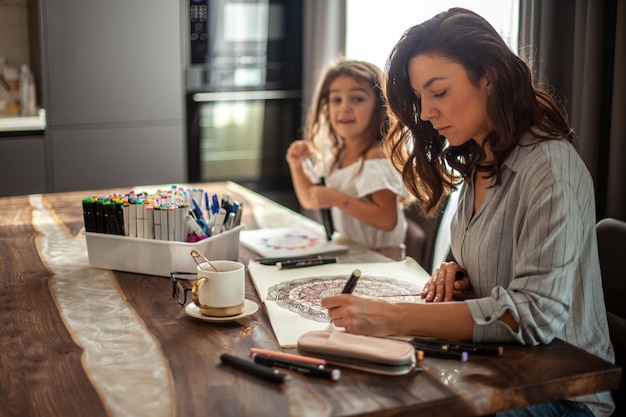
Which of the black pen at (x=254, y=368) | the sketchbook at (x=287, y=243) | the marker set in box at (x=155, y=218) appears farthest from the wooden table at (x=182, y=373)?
the sketchbook at (x=287, y=243)

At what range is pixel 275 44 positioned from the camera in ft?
14.0

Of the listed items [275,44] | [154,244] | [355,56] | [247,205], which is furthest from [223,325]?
[275,44]

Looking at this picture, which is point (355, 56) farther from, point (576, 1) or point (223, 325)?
point (223, 325)

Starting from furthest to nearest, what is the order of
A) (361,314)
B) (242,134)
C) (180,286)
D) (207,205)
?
(242,134), (207,205), (180,286), (361,314)

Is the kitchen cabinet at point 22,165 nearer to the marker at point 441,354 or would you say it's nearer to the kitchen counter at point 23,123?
the kitchen counter at point 23,123

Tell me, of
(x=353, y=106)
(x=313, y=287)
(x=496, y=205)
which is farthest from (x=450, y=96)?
(x=353, y=106)

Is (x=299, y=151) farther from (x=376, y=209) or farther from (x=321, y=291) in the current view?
(x=321, y=291)

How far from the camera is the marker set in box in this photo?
66.2 inches

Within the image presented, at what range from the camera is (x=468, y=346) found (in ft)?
4.02

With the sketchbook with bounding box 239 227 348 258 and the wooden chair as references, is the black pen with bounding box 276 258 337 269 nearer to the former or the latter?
the sketchbook with bounding box 239 227 348 258

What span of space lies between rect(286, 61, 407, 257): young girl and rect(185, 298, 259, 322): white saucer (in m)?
0.83

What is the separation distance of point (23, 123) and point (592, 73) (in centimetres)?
263

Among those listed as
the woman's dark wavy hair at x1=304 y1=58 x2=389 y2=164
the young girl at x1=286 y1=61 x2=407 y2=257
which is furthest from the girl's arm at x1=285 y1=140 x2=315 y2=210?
the woman's dark wavy hair at x1=304 y1=58 x2=389 y2=164

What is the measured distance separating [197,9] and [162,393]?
126 inches
